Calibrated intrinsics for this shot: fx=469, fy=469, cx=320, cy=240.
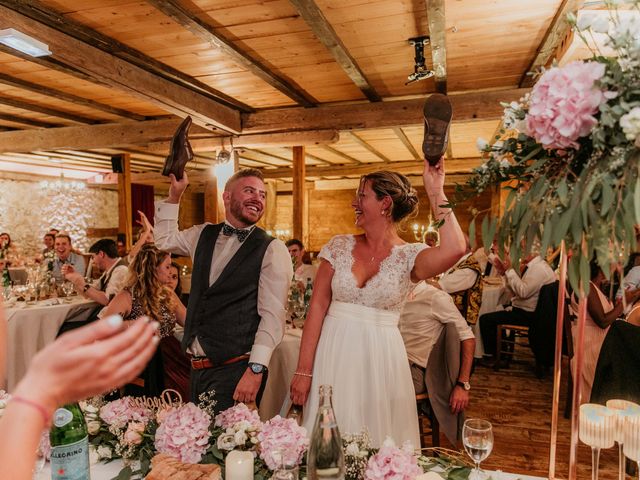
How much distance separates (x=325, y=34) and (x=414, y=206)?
71.5 inches

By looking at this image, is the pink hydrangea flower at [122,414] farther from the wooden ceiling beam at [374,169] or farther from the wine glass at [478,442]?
the wooden ceiling beam at [374,169]

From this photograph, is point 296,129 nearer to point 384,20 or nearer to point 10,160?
point 384,20

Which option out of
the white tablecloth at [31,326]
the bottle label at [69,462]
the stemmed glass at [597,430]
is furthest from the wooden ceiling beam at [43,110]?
the stemmed glass at [597,430]

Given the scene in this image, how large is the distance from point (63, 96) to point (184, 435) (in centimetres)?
515

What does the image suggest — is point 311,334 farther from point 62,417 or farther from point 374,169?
point 374,169

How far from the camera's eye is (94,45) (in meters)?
3.72

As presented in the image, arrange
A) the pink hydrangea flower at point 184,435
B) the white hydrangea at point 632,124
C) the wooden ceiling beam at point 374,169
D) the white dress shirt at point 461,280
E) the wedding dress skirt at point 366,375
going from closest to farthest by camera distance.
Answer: the white hydrangea at point 632,124
the pink hydrangea flower at point 184,435
the wedding dress skirt at point 366,375
the white dress shirt at point 461,280
the wooden ceiling beam at point 374,169

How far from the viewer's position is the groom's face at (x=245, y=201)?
2.35 meters

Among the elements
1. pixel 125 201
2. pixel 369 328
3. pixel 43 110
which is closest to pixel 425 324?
pixel 369 328

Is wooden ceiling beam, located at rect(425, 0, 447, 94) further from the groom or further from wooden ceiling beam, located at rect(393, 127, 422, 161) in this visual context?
wooden ceiling beam, located at rect(393, 127, 422, 161)

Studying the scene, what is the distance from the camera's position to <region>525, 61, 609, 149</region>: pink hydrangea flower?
2.61ft

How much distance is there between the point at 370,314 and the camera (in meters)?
1.99

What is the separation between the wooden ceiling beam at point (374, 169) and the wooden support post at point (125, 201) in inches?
164

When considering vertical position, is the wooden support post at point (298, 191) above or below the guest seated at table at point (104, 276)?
above
